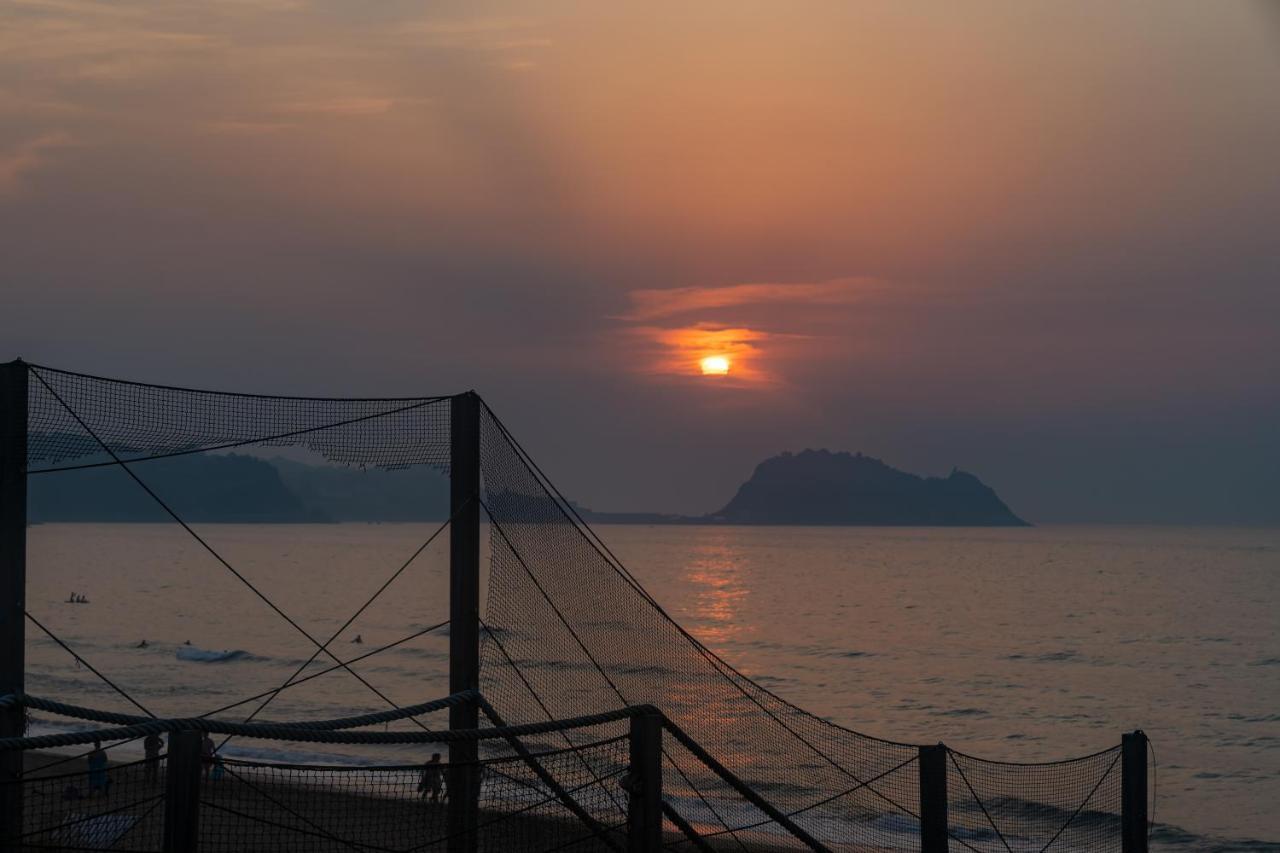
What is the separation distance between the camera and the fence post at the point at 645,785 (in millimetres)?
8250

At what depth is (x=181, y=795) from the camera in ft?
22.4

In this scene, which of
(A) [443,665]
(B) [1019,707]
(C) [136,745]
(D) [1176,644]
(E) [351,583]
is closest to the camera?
(C) [136,745]

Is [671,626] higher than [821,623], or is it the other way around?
[671,626]

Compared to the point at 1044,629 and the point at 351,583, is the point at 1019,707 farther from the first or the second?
the point at 351,583

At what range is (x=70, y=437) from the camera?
9.97m

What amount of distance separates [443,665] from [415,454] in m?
54.0

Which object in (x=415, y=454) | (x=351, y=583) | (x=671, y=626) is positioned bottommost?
(x=351, y=583)

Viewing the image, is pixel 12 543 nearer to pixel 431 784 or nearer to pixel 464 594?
pixel 464 594

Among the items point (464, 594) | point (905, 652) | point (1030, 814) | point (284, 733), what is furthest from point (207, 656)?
point (284, 733)

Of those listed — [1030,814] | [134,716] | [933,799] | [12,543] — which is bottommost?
[1030,814]

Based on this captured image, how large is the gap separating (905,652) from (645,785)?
7067cm

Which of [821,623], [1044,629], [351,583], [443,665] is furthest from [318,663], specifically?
[351,583]

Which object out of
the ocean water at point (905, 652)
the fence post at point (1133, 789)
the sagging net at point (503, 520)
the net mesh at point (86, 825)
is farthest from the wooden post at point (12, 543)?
the ocean water at point (905, 652)

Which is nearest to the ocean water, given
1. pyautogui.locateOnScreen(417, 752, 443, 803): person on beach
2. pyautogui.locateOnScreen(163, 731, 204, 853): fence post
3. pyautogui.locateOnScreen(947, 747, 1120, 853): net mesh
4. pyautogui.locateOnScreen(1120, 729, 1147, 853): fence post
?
pyautogui.locateOnScreen(947, 747, 1120, 853): net mesh
